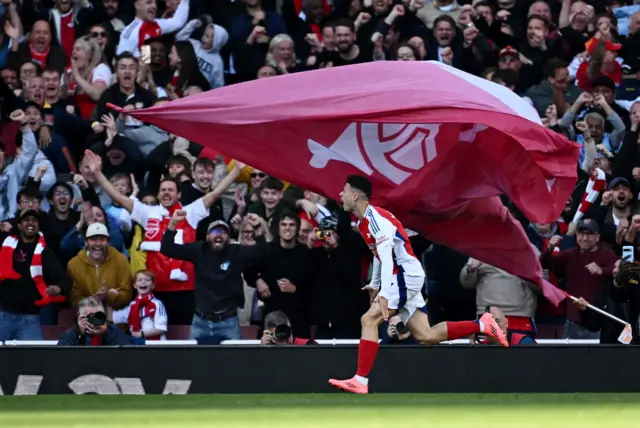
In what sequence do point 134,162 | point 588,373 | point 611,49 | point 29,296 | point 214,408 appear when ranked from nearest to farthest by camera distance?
point 214,408, point 588,373, point 29,296, point 134,162, point 611,49

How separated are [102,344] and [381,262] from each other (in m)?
2.96

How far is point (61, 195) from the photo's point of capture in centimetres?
1334

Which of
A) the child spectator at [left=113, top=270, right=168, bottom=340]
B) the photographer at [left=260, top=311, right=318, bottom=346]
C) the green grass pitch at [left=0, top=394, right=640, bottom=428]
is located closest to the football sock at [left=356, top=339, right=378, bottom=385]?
the green grass pitch at [left=0, top=394, right=640, bottom=428]

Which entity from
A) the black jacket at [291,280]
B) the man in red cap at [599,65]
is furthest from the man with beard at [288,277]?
the man in red cap at [599,65]

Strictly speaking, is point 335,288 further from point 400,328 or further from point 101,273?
point 101,273

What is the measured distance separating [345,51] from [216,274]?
3.64 m

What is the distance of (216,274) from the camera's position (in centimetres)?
1234

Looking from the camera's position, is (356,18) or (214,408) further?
(356,18)

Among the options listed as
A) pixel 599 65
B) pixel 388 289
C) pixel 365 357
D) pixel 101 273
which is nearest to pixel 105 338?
pixel 101 273

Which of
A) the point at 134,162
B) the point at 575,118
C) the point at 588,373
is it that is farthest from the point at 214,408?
the point at 575,118

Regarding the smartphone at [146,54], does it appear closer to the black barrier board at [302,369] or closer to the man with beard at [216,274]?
the man with beard at [216,274]

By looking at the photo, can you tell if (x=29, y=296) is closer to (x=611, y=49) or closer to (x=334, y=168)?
(x=334, y=168)

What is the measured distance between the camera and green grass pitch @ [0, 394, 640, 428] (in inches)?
354

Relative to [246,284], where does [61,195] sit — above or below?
above
